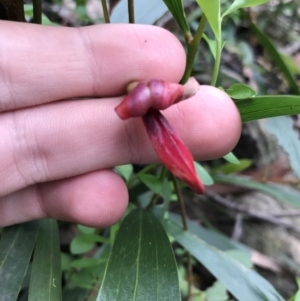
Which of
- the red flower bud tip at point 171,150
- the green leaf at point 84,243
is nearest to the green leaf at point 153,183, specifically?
the green leaf at point 84,243

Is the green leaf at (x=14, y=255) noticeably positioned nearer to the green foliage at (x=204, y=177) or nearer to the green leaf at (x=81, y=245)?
the green leaf at (x=81, y=245)

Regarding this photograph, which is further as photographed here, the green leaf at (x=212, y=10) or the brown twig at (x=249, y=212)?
the brown twig at (x=249, y=212)

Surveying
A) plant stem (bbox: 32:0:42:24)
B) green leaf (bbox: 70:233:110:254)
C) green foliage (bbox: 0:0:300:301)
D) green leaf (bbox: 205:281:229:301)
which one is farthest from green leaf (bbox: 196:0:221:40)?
green leaf (bbox: 205:281:229:301)

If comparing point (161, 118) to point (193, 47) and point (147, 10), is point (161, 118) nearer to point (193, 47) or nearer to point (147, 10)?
point (193, 47)

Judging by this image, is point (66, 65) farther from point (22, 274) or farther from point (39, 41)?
point (22, 274)

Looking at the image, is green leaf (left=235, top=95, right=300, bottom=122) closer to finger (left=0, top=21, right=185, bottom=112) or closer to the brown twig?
finger (left=0, top=21, right=185, bottom=112)

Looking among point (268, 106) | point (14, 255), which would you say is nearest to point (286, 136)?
point (268, 106)

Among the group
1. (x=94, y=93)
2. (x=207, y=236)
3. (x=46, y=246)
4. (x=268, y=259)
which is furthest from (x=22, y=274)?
(x=268, y=259)
